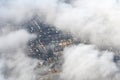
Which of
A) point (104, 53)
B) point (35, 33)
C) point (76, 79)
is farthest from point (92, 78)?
point (35, 33)

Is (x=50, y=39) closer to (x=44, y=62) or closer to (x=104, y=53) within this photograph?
(x=44, y=62)

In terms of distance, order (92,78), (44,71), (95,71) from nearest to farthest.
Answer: (44,71) → (92,78) → (95,71)

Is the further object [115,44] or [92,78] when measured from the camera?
[115,44]

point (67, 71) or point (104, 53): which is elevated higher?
point (104, 53)

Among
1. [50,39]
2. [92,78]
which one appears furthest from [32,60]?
[92,78]

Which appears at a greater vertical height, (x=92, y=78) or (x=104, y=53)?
(x=104, y=53)

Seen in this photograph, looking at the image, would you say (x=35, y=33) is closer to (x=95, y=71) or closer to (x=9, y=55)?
(x=9, y=55)

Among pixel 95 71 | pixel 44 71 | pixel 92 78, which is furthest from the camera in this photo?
pixel 95 71

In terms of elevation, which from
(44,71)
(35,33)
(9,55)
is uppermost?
(35,33)

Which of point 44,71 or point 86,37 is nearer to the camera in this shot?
point 44,71
